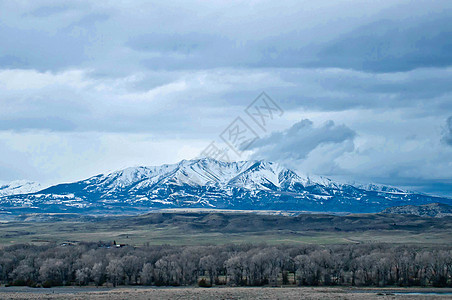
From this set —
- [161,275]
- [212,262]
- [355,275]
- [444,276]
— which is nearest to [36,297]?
[161,275]

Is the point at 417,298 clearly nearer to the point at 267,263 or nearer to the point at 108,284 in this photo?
the point at 267,263

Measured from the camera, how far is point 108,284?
124 m

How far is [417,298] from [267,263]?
4148cm

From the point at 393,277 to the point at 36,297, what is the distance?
75640 mm

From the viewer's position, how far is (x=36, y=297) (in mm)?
91938

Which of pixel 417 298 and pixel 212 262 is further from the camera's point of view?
pixel 212 262

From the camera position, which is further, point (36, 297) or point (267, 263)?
point (267, 263)

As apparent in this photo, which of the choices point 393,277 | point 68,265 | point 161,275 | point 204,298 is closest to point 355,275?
point 393,277

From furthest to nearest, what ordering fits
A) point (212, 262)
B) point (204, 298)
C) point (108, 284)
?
point (212, 262), point (108, 284), point (204, 298)

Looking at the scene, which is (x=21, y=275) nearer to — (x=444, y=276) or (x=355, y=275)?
(x=355, y=275)

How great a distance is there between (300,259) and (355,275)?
42.4ft

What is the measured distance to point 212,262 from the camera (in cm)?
13275

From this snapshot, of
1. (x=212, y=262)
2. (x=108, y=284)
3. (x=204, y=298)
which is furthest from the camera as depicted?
(x=212, y=262)

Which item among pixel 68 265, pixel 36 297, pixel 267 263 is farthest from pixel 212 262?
pixel 36 297
